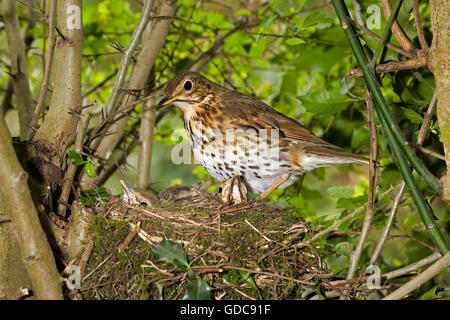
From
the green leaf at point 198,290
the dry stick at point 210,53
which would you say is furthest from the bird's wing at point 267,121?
the green leaf at point 198,290

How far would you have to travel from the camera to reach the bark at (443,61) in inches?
70.5

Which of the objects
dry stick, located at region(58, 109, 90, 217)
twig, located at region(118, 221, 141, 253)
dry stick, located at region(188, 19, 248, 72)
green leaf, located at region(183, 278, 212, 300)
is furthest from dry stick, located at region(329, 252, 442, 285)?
dry stick, located at region(188, 19, 248, 72)

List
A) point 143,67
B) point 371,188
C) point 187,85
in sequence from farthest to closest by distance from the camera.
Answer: point 187,85 → point 143,67 → point 371,188

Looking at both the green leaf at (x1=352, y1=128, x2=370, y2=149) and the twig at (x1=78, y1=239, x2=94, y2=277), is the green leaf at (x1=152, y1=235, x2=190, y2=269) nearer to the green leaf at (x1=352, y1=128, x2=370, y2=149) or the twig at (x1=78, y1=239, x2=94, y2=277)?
the twig at (x1=78, y1=239, x2=94, y2=277)

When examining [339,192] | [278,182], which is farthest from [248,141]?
[339,192]

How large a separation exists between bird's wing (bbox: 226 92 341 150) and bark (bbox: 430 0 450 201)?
1.10 m

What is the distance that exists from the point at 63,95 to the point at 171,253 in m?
0.90

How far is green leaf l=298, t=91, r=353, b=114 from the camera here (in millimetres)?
2680

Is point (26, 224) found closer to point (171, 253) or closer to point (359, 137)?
point (171, 253)

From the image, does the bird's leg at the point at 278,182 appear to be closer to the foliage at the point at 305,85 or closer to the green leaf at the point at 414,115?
the foliage at the point at 305,85

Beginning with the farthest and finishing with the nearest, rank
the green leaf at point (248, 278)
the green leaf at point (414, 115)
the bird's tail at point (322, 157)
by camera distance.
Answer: the bird's tail at point (322, 157) → the green leaf at point (414, 115) → the green leaf at point (248, 278)

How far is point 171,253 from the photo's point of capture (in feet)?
6.52

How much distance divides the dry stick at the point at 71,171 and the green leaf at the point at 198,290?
28.5 inches

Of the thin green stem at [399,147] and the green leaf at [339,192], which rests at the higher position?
the thin green stem at [399,147]
